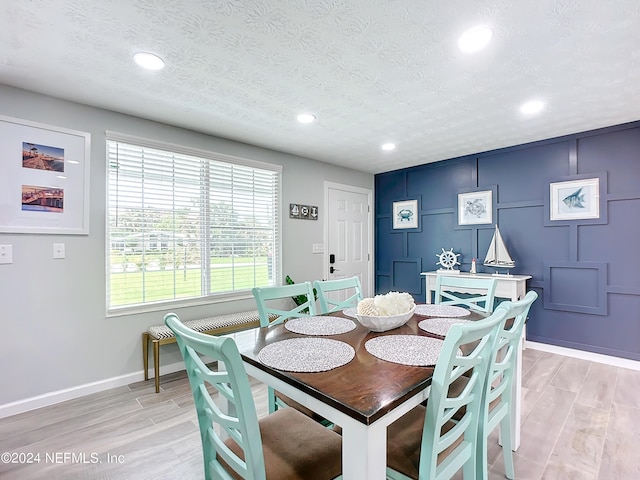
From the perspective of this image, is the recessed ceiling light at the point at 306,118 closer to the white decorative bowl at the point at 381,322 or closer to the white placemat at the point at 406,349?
the white decorative bowl at the point at 381,322

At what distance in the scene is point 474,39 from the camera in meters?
1.68

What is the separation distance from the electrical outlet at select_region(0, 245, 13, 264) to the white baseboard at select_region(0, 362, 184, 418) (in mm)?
1009

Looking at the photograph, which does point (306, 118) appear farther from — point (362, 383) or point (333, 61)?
point (362, 383)

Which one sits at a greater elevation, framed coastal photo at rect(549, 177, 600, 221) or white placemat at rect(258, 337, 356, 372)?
framed coastal photo at rect(549, 177, 600, 221)

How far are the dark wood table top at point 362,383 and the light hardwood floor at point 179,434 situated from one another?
3.55 ft

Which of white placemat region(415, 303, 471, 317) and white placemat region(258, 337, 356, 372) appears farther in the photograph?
white placemat region(415, 303, 471, 317)

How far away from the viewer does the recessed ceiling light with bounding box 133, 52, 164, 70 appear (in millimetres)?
1815

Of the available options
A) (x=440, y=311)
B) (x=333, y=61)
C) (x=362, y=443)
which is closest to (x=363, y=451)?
(x=362, y=443)

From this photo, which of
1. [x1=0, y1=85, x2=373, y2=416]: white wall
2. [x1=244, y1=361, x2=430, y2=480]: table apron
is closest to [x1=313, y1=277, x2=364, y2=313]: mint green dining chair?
[x1=244, y1=361, x2=430, y2=480]: table apron

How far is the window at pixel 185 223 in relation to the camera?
8.73 feet

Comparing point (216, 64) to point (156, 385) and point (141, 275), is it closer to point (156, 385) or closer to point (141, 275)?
point (141, 275)

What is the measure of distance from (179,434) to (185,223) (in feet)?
5.89

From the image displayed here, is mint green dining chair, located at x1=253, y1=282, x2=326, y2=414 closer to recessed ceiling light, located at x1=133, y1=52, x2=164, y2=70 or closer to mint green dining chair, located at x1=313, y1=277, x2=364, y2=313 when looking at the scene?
mint green dining chair, located at x1=313, y1=277, x2=364, y2=313

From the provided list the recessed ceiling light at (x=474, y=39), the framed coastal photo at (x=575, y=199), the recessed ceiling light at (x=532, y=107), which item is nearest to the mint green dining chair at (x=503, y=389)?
the recessed ceiling light at (x=474, y=39)
